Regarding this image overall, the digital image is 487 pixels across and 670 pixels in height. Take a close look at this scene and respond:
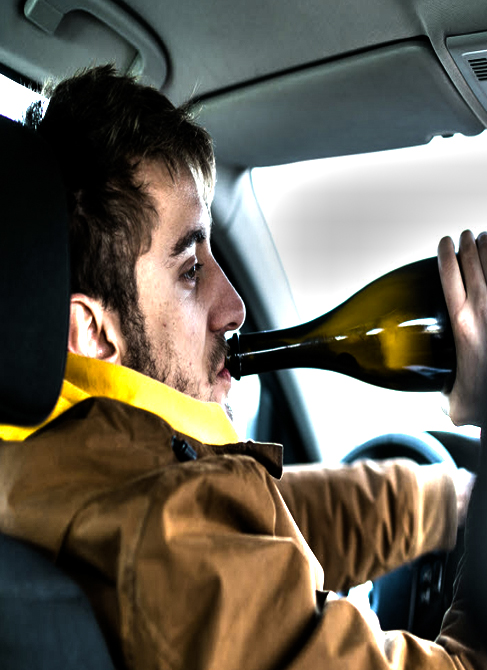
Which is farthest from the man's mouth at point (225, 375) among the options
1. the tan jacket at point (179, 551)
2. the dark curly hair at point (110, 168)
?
the tan jacket at point (179, 551)

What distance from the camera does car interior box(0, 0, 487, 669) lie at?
1.01 meters

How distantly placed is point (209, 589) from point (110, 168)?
70 centimetres

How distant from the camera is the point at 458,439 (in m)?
1.68

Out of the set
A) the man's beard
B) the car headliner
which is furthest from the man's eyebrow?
the car headliner

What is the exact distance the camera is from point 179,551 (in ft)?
3.01

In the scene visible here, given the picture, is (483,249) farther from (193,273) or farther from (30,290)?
(30,290)

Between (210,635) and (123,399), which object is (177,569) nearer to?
(210,635)

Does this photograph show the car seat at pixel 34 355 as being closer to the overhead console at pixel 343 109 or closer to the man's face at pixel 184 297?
the man's face at pixel 184 297

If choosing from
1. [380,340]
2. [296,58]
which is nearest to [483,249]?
[380,340]

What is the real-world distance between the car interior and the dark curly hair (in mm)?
156

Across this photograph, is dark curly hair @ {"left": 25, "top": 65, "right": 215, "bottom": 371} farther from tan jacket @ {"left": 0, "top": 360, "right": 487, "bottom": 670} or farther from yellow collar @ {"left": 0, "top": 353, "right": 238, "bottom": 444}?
tan jacket @ {"left": 0, "top": 360, "right": 487, "bottom": 670}

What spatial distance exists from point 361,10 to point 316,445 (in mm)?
1230

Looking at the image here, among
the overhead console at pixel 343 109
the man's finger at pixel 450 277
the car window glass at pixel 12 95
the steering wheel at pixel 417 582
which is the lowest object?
the steering wheel at pixel 417 582

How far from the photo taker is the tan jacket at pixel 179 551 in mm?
914
